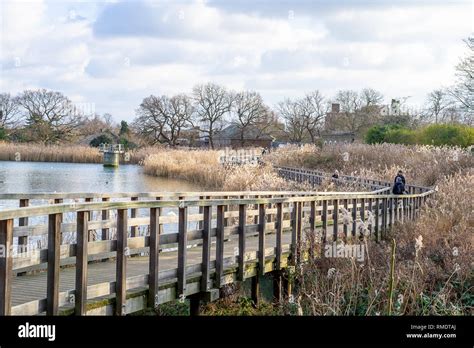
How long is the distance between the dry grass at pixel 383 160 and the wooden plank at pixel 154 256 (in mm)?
16598

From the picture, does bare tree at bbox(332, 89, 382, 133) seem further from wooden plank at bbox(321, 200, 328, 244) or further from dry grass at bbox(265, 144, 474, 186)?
wooden plank at bbox(321, 200, 328, 244)

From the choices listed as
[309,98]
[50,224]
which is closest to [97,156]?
[309,98]

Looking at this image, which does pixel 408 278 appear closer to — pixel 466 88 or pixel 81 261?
pixel 81 261

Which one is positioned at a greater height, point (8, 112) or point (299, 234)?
point (8, 112)

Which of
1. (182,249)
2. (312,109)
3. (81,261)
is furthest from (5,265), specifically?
(312,109)

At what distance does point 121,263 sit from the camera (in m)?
6.10

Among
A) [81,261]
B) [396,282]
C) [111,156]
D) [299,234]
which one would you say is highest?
[111,156]

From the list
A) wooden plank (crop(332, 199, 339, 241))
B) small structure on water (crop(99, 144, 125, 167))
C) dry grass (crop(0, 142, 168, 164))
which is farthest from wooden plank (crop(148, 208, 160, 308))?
dry grass (crop(0, 142, 168, 164))

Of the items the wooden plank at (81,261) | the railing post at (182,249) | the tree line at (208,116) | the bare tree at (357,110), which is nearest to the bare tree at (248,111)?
the tree line at (208,116)

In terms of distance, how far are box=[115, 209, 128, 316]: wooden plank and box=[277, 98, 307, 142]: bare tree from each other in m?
40.9

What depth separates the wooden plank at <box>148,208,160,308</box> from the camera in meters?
6.54

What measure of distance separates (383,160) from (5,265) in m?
24.9

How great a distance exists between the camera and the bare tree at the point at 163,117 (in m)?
39.8
